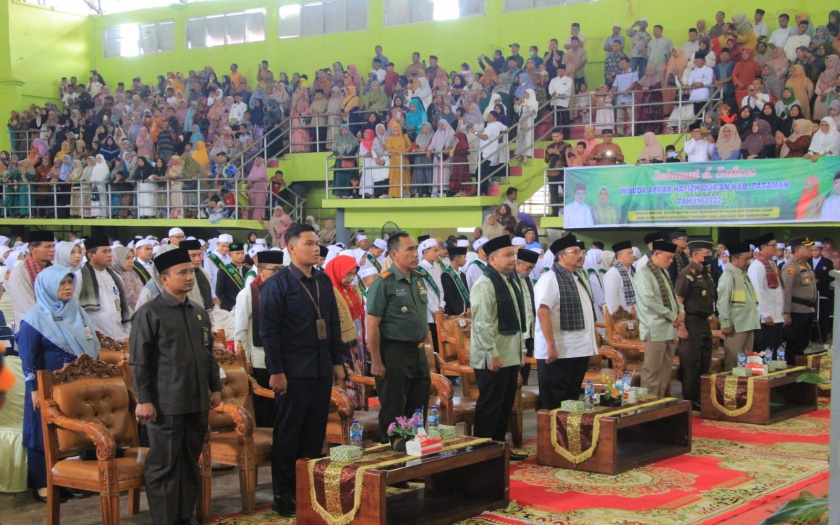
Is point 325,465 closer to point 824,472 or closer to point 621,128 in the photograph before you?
point 824,472

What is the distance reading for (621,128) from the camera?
1662 centimetres

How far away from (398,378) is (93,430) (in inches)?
75.4

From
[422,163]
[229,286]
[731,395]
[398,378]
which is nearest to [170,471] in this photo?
[398,378]

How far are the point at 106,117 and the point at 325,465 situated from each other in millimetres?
19874

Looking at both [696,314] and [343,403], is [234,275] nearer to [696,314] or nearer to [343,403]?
[343,403]

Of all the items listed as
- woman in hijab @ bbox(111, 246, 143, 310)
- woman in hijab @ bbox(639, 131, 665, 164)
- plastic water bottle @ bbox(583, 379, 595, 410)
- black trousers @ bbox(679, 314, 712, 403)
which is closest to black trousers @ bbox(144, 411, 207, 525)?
plastic water bottle @ bbox(583, 379, 595, 410)

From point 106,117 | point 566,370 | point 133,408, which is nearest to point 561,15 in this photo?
point 106,117

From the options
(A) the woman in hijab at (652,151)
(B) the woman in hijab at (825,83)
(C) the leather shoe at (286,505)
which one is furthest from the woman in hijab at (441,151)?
(C) the leather shoe at (286,505)

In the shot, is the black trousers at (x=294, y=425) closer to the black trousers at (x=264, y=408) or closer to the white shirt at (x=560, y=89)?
the black trousers at (x=264, y=408)

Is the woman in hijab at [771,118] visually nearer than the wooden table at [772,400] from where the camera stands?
No

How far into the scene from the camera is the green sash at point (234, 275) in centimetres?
1074

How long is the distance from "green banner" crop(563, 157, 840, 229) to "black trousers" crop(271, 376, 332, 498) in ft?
29.3

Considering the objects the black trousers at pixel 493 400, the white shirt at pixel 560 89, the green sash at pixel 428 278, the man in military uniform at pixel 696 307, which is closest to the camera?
the black trousers at pixel 493 400

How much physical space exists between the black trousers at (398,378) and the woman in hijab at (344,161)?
39.5 feet
